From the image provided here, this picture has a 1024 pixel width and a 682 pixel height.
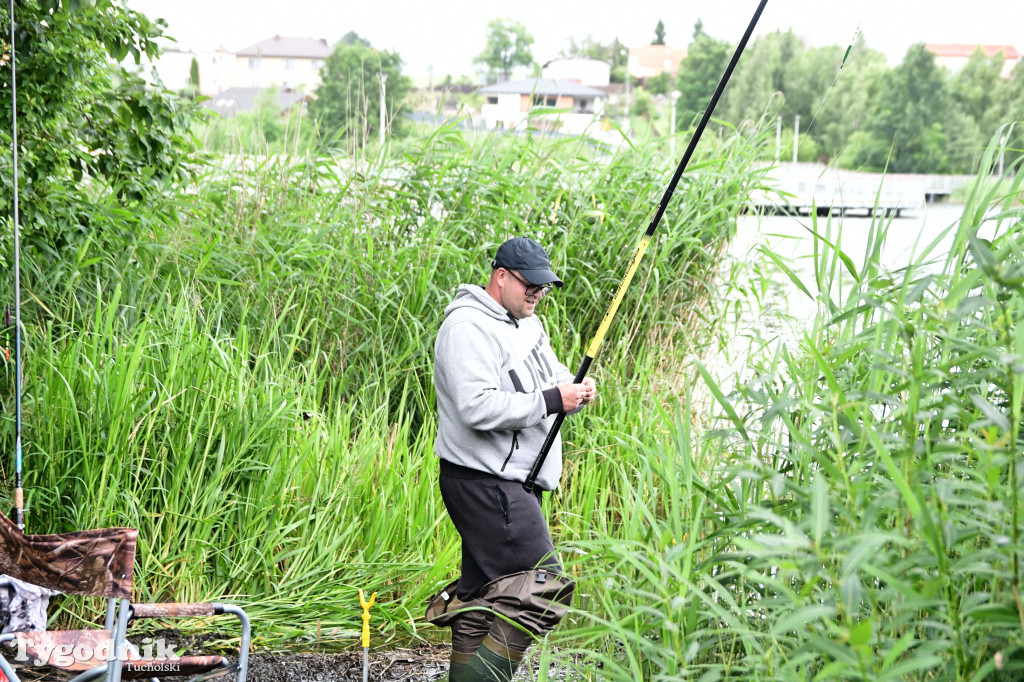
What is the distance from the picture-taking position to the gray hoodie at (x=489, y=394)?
313cm

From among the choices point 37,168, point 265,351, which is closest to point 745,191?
point 265,351

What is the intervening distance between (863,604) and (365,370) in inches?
129

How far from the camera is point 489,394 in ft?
10.2

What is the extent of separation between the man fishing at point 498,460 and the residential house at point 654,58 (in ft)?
364

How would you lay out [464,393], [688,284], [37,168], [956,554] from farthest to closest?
[688,284]
[37,168]
[464,393]
[956,554]

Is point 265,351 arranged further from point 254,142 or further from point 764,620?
point 764,620

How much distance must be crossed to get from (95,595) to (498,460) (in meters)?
1.25

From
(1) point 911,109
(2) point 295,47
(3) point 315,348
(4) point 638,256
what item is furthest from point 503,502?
(2) point 295,47

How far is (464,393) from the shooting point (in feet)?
10.3

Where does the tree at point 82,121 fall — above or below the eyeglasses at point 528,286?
above

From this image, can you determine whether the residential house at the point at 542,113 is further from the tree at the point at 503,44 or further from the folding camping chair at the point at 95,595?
the tree at the point at 503,44

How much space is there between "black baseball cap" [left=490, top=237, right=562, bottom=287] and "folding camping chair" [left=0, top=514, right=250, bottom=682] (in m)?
1.34

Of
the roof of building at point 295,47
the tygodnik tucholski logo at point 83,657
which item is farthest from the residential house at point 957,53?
the roof of building at point 295,47

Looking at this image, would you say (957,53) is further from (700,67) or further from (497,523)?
(497,523)
